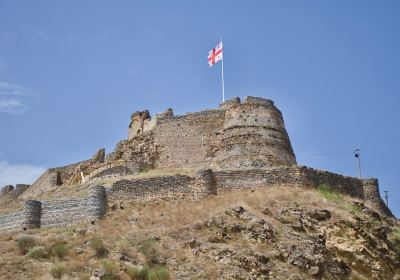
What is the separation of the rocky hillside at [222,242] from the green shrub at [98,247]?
0.12 feet

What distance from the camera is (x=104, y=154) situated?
4522 centimetres

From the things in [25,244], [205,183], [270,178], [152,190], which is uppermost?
[270,178]

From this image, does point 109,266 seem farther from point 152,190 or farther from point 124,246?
point 152,190

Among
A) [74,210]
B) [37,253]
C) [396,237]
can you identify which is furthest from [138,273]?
[396,237]

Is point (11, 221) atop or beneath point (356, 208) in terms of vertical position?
beneath

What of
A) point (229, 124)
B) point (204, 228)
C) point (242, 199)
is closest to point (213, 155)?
point (229, 124)

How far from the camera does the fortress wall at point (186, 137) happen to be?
38562mm

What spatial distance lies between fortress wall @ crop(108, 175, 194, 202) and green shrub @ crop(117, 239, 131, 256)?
4.99 meters

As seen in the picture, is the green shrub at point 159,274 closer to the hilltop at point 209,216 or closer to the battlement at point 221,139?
the hilltop at point 209,216

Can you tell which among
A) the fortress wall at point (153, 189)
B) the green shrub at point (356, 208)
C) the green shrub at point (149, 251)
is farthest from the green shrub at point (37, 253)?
the green shrub at point (356, 208)

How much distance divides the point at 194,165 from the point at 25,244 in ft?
39.1

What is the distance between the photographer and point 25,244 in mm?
28625

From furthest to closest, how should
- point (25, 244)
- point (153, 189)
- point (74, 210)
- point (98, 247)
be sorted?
point (153, 189) < point (74, 210) < point (25, 244) < point (98, 247)

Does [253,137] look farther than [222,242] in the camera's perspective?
Yes
